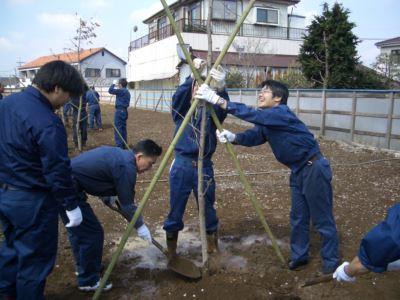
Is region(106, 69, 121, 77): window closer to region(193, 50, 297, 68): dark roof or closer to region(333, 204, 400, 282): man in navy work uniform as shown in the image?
region(193, 50, 297, 68): dark roof

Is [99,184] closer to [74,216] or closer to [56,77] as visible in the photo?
[74,216]

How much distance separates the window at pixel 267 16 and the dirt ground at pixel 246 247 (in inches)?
864

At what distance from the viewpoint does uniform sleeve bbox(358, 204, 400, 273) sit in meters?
1.84

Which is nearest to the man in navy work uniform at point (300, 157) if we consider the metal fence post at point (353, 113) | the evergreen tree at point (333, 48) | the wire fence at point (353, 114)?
the wire fence at point (353, 114)

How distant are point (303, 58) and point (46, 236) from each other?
14826 mm

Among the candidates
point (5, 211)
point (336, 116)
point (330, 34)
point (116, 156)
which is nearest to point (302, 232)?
point (116, 156)

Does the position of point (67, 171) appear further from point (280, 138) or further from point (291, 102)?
point (291, 102)

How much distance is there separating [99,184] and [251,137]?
1.63m

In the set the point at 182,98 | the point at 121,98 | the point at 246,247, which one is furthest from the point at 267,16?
the point at 246,247

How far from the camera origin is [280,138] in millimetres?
3771

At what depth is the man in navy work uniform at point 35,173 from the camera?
106 inches

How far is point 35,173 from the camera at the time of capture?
2.80m

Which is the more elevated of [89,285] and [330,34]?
[330,34]

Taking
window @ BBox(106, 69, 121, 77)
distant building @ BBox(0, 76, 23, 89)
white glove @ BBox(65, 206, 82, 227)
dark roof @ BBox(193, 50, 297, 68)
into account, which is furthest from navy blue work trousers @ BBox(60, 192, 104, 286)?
window @ BBox(106, 69, 121, 77)
